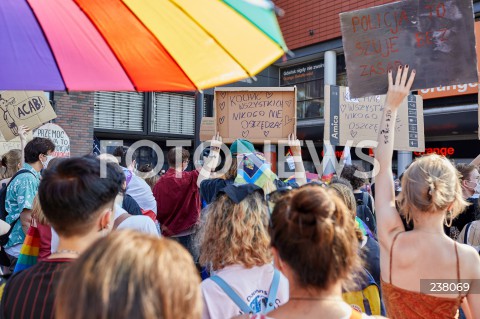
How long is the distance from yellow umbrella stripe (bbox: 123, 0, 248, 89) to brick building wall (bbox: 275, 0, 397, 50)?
38.7ft

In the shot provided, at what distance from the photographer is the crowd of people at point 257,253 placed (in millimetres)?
1025

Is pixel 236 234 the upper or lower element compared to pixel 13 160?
lower

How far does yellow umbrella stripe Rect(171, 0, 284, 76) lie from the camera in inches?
83.5

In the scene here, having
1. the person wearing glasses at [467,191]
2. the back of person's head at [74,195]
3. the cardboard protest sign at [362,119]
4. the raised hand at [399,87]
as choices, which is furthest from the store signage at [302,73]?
the back of person's head at [74,195]

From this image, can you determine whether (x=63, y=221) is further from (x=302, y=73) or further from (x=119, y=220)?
(x=302, y=73)

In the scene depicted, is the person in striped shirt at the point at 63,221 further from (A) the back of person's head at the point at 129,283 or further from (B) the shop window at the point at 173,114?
(B) the shop window at the point at 173,114

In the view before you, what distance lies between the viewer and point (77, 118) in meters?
11.3

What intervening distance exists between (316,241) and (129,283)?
0.68m

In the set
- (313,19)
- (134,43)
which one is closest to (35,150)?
(134,43)

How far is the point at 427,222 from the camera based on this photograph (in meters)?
2.15

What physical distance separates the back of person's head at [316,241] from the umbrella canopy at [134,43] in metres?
0.99

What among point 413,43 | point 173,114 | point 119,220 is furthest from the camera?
point 173,114

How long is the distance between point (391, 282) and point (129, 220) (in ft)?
4.81

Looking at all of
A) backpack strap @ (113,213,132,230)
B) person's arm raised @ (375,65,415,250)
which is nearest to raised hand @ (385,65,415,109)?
person's arm raised @ (375,65,415,250)
